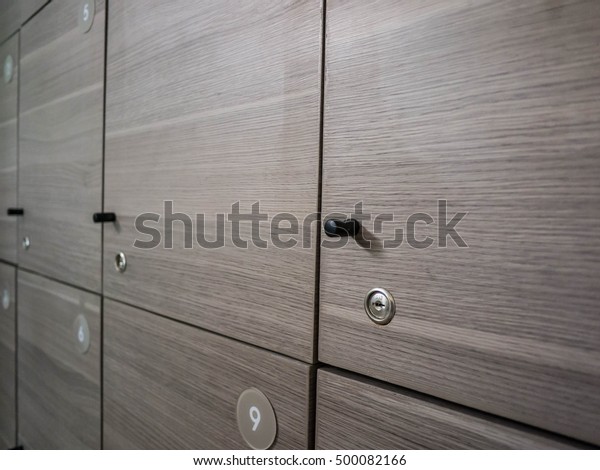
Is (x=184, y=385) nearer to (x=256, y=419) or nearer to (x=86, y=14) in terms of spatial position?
(x=256, y=419)

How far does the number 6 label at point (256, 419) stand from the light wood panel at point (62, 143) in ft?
1.33

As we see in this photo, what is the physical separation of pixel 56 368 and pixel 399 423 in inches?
31.8

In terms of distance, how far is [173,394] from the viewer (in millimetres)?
664

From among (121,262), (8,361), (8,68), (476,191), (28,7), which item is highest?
(28,7)

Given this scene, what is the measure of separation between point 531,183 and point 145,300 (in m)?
0.58

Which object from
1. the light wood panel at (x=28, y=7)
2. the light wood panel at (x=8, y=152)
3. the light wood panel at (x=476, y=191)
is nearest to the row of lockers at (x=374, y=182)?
the light wood panel at (x=476, y=191)

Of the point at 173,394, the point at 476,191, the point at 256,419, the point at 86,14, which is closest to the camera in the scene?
the point at 476,191

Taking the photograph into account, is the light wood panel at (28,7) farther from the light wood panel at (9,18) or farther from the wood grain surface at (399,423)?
the wood grain surface at (399,423)

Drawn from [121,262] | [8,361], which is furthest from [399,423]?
[8,361]

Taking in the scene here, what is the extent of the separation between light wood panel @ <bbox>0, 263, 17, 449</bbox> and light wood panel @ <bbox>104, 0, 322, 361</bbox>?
0.57 meters

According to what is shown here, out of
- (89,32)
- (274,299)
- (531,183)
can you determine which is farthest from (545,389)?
(89,32)

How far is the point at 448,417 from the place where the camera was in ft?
1.32

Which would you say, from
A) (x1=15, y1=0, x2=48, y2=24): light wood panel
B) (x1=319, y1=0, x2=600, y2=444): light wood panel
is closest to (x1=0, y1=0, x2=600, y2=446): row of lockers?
(x1=319, y1=0, x2=600, y2=444): light wood panel
